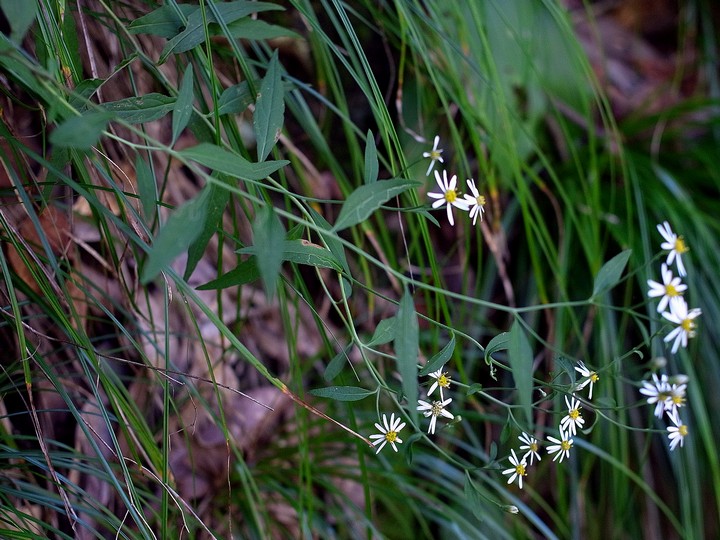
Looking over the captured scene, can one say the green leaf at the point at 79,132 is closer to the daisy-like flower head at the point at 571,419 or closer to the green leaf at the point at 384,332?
the green leaf at the point at 384,332

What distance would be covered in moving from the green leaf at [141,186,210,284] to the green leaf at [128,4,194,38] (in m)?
0.30

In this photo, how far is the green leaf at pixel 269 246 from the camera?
44 cm

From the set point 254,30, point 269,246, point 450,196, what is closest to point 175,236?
point 269,246

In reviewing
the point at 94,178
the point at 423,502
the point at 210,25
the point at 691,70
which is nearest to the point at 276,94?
the point at 210,25

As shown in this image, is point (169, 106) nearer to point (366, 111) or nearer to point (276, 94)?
point (276, 94)

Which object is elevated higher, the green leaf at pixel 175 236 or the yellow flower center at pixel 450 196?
the yellow flower center at pixel 450 196

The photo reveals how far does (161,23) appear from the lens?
0.69 meters

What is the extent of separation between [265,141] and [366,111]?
2.89 feet

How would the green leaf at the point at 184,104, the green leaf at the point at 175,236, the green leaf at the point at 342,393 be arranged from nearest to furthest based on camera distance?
1. the green leaf at the point at 175,236
2. the green leaf at the point at 184,104
3. the green leaf at the point at 342,393

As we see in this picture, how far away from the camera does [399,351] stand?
1.60 ft

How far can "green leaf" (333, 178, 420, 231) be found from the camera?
48 cm

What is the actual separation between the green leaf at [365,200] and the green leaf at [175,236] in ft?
0.33

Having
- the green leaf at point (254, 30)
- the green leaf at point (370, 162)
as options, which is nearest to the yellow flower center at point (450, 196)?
the green leaf at point (370, 162)

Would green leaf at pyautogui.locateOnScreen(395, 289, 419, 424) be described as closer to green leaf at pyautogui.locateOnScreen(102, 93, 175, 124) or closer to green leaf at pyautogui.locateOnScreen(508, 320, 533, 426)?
green leaf at pyautogui.locateOnScreen(508, 320, 533, 426)
